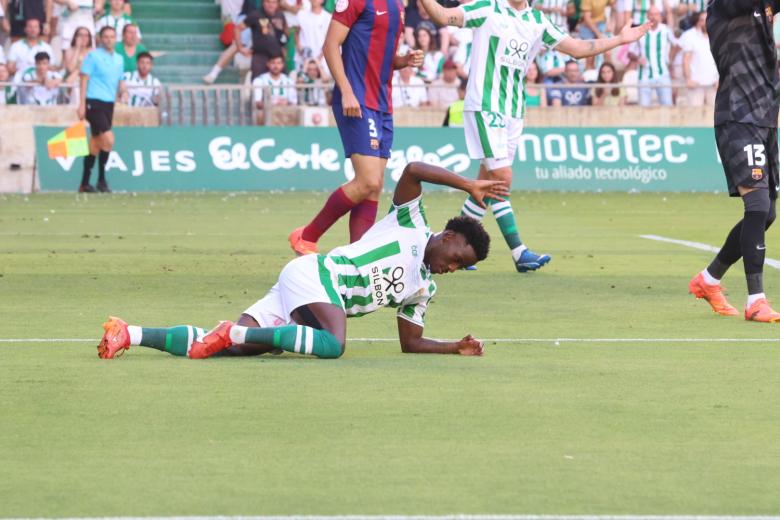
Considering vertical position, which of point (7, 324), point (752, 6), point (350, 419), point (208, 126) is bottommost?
point (208, 126)

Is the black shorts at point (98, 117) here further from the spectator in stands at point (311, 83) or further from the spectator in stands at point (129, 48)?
the spectator in stands at point (311, 83)

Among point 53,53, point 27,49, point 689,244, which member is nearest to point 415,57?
point 689,244

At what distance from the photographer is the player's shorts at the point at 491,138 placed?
45.4 feet

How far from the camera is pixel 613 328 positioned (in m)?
9.73

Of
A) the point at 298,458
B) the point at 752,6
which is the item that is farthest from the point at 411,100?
the point at 298,458

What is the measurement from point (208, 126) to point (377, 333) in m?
17.2

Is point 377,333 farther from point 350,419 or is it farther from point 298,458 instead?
point 298,458

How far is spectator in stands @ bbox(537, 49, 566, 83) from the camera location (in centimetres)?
2966

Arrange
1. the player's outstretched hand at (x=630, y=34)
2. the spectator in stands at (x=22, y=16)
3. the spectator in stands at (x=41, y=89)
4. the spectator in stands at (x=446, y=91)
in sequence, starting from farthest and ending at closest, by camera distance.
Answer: the spectator in stands at (x=446, y=91)
the spectator in stands at (x=22, y=16)
the spectator in stands at (x=41, y=89)
the player's outstretched hand at (x=630, y=34)

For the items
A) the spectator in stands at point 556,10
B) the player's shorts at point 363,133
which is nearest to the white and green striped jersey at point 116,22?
the spectator in stands at point 556,10

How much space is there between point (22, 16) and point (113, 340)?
21.1 meters

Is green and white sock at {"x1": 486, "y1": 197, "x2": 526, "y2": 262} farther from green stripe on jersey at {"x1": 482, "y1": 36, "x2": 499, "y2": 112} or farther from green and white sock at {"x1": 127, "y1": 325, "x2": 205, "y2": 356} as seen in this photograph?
green and white sock at {"x1": 127, "y1": 325, "x2": 205, "y2": 356}

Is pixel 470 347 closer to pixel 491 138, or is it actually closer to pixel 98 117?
pixel 491 138

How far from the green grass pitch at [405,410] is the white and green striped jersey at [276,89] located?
A: 573 inches
